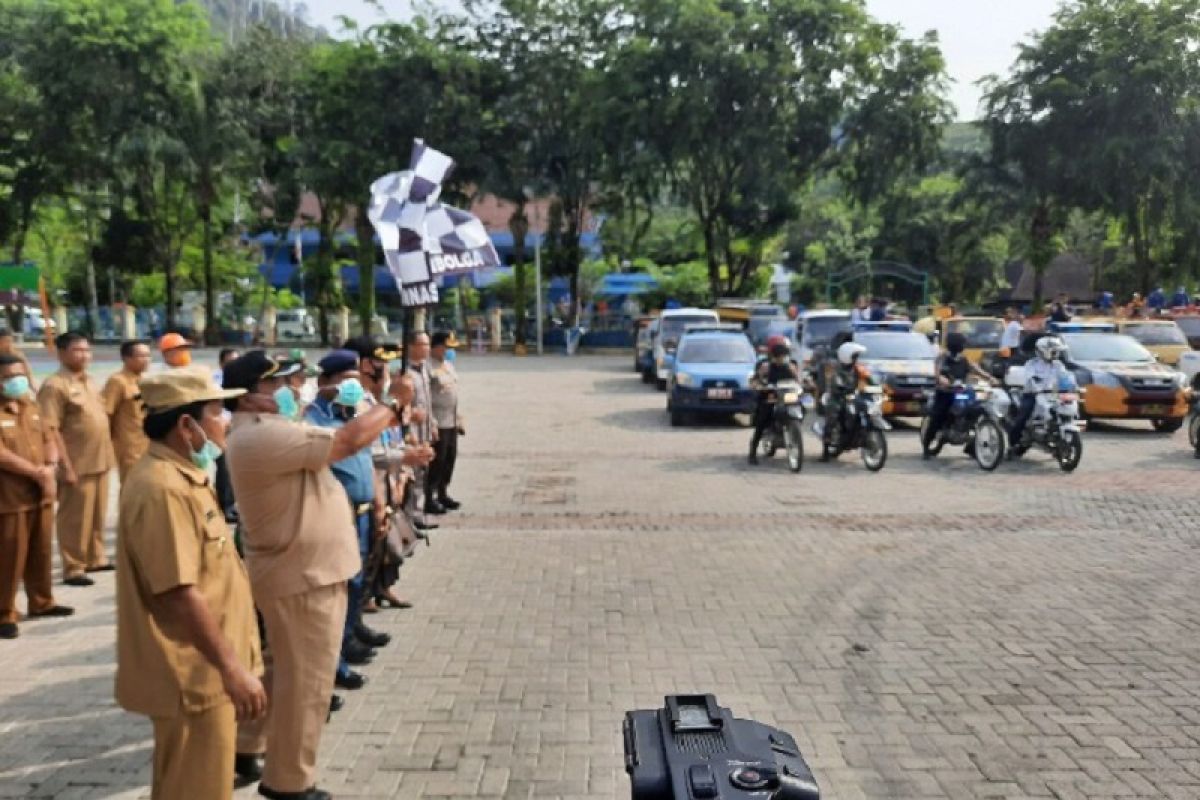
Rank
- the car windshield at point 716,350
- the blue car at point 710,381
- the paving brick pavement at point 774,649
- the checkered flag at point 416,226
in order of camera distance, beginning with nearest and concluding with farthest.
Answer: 1. the paving brick pavement at point 774,649
2. the checkered flag at point 416,226
3. the blue car at point 710,381
4. the car windshield at point 716,350

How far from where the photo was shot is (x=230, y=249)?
156ft

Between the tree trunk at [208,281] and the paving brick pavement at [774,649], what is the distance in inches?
1256

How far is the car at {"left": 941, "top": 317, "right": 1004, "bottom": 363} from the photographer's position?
21.7 meters

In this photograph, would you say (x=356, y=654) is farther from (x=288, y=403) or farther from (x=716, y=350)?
(x=716, y=350)

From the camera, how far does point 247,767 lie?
4461mm

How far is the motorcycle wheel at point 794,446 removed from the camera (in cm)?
1281

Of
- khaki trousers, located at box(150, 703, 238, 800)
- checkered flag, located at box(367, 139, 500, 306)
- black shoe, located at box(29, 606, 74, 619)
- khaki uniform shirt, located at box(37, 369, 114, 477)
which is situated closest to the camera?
khaki trousers, located at box(150, 703, 238, 800)

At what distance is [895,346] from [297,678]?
14924 mm

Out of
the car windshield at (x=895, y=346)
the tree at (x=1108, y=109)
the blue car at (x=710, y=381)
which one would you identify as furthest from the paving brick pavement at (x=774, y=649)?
the tree at (x=1108, y=109)

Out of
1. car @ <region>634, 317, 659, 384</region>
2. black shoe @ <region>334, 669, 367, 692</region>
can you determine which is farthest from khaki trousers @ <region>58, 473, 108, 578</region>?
car @ <region>634, 317, 659, 384</region>

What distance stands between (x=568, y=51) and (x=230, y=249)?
62.9 feet

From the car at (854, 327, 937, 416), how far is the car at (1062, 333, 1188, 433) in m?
2.26

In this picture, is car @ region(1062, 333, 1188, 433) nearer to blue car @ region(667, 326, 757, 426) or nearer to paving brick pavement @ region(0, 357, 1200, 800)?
paving brick pavement @ region(0, 357, 1200, 800)

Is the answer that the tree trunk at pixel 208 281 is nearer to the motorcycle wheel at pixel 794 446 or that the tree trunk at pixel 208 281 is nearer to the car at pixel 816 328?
the car at pixel 816 328
